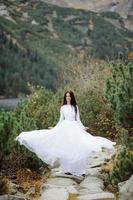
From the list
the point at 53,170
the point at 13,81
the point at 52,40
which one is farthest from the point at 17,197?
the point at 52,40

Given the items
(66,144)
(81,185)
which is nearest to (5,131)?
(66,144)

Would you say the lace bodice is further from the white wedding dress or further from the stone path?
the stone path

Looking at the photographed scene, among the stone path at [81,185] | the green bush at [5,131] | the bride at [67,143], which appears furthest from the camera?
the bride at [67,143]

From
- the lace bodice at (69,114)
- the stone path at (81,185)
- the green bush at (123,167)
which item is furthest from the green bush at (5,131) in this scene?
the green bush at (123,167)

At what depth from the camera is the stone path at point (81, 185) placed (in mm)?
7435

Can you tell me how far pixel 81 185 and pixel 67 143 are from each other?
1.81 metres

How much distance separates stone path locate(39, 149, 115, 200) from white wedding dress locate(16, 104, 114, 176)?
17 cm

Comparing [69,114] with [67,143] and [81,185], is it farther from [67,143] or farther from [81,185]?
[81,185]

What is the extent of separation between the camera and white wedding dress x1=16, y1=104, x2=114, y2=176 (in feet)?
31.8

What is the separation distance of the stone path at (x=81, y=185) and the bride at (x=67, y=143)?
6.5 inches

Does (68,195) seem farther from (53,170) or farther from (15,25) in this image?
(15,25)

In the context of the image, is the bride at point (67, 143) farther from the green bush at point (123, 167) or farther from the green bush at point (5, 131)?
the green bush at point (123, 167)

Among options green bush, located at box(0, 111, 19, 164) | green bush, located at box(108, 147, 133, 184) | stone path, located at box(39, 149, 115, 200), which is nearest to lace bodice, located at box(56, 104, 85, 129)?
stone path, located at box(39, 149, 115, 200)

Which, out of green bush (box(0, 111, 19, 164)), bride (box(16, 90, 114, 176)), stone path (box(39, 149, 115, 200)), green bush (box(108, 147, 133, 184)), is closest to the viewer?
stone path (box(39, 149, 115, 200))
